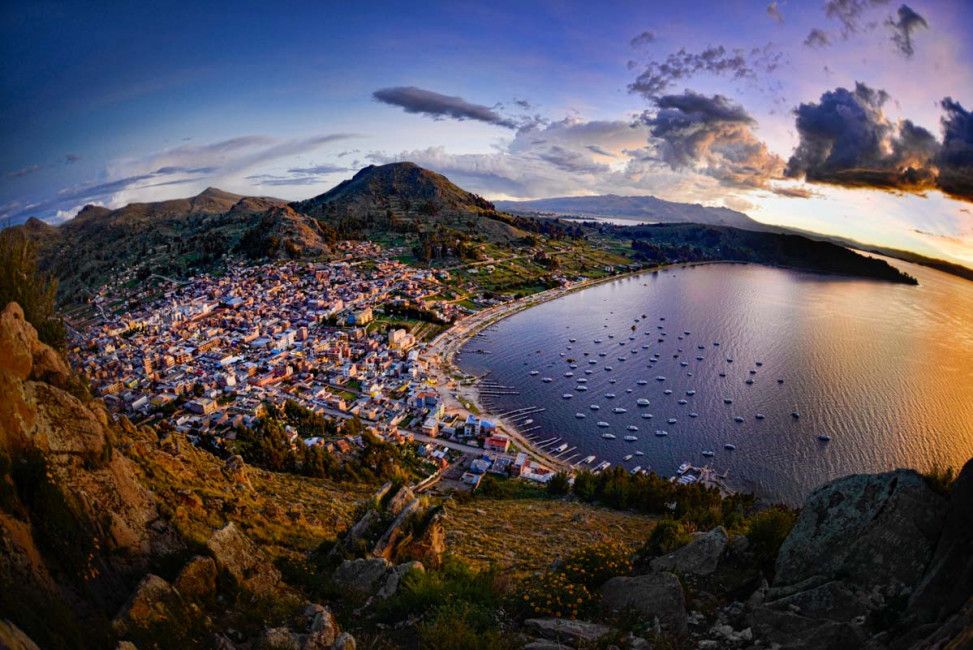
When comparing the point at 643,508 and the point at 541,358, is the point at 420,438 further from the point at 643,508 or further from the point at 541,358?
the point at 541,358

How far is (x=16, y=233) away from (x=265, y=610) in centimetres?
A: 716

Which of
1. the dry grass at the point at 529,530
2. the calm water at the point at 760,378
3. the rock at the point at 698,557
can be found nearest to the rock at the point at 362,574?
the dry grass at the point at 529,530

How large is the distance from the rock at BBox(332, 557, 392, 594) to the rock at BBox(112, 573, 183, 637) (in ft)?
10.5

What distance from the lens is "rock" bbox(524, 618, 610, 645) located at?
593cm

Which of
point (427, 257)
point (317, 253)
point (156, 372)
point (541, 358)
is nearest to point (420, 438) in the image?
point (541, 358)

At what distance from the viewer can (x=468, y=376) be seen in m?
48.8

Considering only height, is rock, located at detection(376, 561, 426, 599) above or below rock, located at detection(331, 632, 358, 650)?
below

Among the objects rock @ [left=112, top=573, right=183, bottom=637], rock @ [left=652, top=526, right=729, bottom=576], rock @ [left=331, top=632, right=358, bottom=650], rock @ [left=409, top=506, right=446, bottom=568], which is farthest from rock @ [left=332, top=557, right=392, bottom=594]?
rock @ [left=652, top=526, right=729, bottom=576]

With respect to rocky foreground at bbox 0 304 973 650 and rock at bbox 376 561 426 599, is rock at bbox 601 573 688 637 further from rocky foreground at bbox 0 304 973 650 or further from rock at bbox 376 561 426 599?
rock at bbox 376 561 426 599

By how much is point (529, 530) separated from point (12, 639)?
16.4 metres

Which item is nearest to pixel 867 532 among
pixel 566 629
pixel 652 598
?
pixel 652 598

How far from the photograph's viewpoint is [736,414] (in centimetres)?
4019

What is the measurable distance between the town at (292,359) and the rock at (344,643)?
23.3 m

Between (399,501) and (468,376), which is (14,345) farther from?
(468,376)
